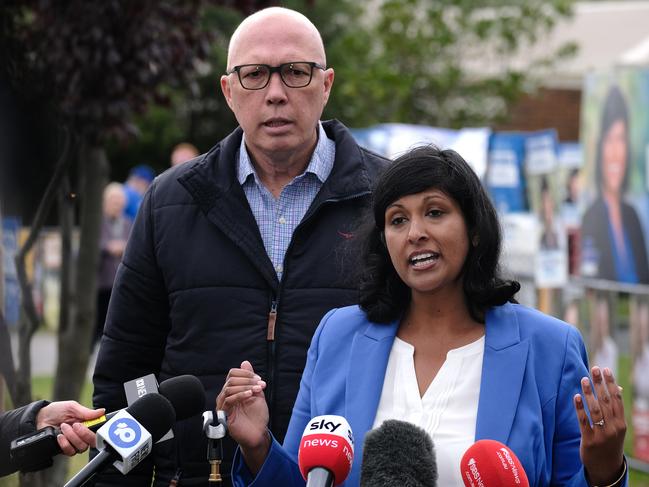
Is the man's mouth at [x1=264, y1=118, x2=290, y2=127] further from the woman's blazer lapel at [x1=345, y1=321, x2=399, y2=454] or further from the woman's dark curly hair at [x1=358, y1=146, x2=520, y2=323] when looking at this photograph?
the woman's blazer lapel at [x1=345, y1=321, x2=399, y2=454]

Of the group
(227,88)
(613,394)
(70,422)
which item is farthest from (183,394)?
(227,88)

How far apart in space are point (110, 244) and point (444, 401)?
38.9 feet

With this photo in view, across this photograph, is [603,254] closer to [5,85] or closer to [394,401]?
[5,85]

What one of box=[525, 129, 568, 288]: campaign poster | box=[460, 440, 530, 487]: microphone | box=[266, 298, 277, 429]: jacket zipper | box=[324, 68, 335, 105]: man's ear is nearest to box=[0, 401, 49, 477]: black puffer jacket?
box=[266, 298, 277, 429]: jacket zipper

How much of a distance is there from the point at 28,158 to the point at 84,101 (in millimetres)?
962

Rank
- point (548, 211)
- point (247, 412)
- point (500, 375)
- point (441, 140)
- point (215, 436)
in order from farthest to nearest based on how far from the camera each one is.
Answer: point (441, 140), point (548, 211), point (247, 412), point (500, 375), point (215, 436)

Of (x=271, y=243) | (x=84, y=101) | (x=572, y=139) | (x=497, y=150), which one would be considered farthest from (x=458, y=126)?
(x=271, y=243)

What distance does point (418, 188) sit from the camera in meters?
3.67

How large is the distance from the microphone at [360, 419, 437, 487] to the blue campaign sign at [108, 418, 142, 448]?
0.56m

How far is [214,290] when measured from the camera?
14.3 ft

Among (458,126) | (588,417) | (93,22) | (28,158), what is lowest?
(588,417)

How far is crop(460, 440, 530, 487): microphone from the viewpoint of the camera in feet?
9.68

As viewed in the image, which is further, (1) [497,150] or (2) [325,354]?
(1) [497,150]

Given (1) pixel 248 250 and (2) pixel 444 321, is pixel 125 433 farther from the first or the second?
(1) pixel 248 250
